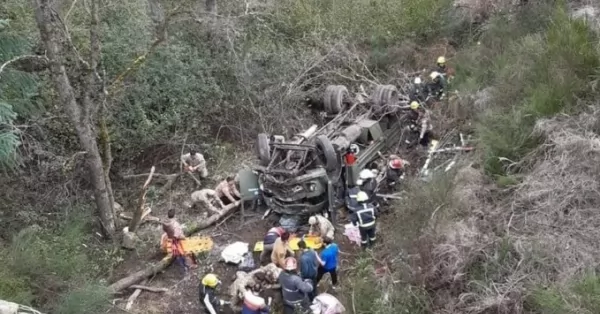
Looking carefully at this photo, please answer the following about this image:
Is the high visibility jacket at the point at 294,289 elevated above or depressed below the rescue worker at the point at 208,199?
above

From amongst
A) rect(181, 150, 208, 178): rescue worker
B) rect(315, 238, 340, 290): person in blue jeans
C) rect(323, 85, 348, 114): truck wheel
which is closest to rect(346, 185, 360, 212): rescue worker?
rect(315, 238, 340, 290): person in blue jeans

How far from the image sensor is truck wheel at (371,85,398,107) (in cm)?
1253

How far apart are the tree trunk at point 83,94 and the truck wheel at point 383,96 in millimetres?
5852

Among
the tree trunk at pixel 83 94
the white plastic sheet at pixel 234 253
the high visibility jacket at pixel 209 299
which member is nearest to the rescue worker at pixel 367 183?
the white plastic sheet at pixel 234 253

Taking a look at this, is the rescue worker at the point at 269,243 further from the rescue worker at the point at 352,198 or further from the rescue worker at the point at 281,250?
the rescue worker at the point at 352,198

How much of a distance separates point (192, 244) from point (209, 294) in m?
2.15

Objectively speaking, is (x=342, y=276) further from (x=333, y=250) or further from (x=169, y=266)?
(x=169, y=266)

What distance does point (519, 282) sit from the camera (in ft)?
22.2

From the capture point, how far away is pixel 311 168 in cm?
1069

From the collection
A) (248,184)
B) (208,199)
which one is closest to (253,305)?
(248,184)

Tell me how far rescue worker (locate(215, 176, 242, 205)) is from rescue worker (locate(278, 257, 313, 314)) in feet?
11.3

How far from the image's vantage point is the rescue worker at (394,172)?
36.3 feet

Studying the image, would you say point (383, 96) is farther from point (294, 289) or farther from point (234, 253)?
point (294, 289)

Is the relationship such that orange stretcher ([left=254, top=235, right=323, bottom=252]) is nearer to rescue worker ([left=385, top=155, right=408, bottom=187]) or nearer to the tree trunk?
rescue worker ([left=385, top=155, right=408, bottom=187])
